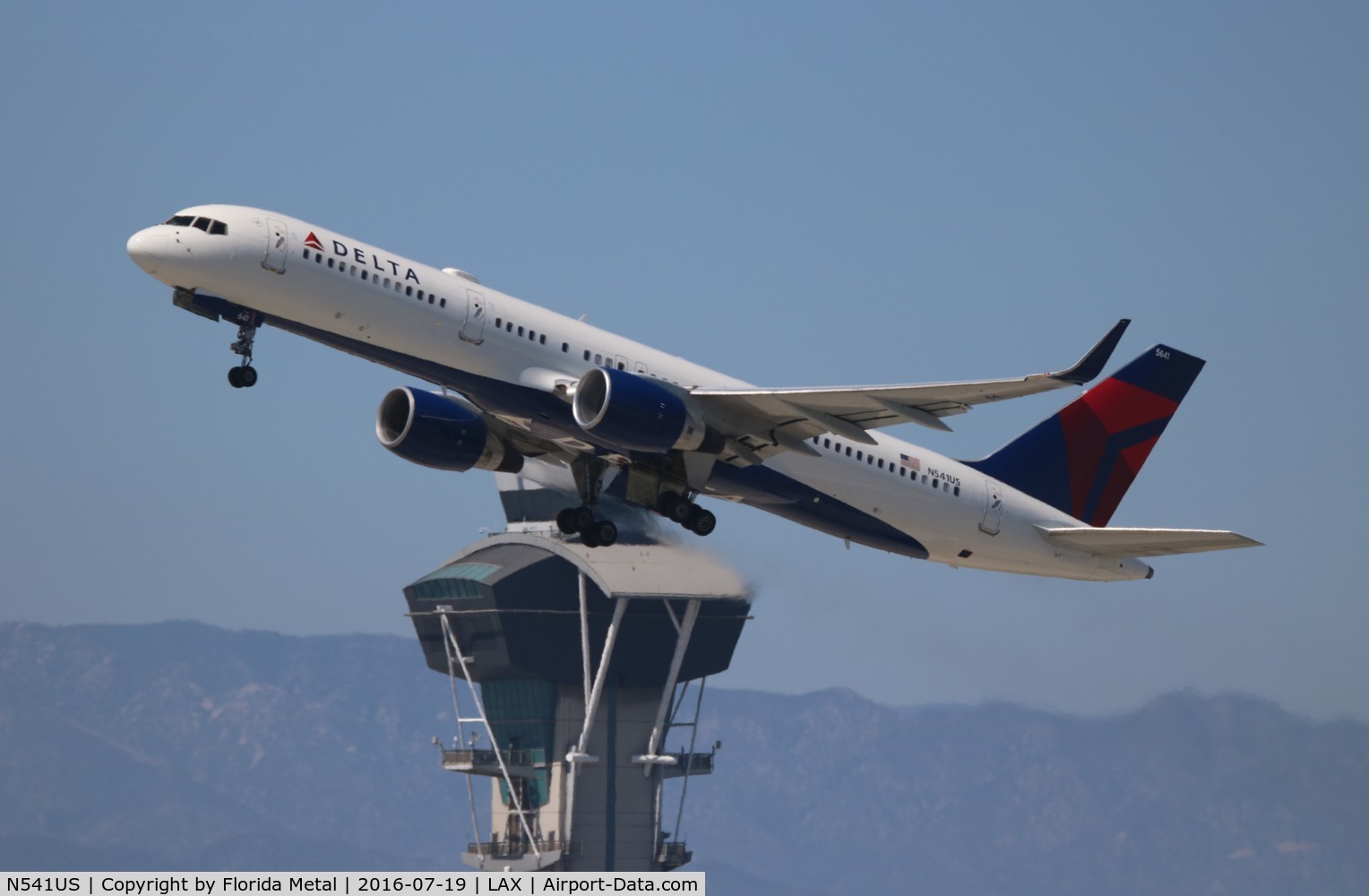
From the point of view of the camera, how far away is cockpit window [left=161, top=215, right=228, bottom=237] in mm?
40188

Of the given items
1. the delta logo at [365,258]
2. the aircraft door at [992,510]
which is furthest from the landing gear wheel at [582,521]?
the aircraft door at [992,510]

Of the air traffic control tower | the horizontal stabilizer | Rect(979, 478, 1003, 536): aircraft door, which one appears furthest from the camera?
the air traffic control tower

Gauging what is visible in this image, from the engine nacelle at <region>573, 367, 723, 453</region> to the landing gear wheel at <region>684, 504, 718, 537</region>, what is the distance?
392 centimetres

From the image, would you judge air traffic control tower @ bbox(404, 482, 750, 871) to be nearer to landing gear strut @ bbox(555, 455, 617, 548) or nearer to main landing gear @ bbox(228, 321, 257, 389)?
landing gear strut @ bbox(555, 455, 617, 548)

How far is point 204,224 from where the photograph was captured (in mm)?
40344

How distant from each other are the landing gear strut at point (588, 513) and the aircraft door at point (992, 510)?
9361 mm

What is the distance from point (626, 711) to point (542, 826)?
7.80 meters

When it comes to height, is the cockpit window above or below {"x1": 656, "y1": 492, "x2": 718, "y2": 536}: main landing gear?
above

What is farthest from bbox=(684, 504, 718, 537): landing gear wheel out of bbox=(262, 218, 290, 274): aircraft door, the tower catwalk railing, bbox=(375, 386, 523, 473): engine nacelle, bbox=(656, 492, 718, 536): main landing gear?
the tower catwalk railing

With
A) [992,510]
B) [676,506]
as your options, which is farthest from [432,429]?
[992,510]

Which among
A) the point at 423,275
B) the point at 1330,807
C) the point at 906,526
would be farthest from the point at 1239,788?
the point at 423,275

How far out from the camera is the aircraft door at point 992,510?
4888cm

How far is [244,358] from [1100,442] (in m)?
23.5

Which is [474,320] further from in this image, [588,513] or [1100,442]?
[1100,442]
